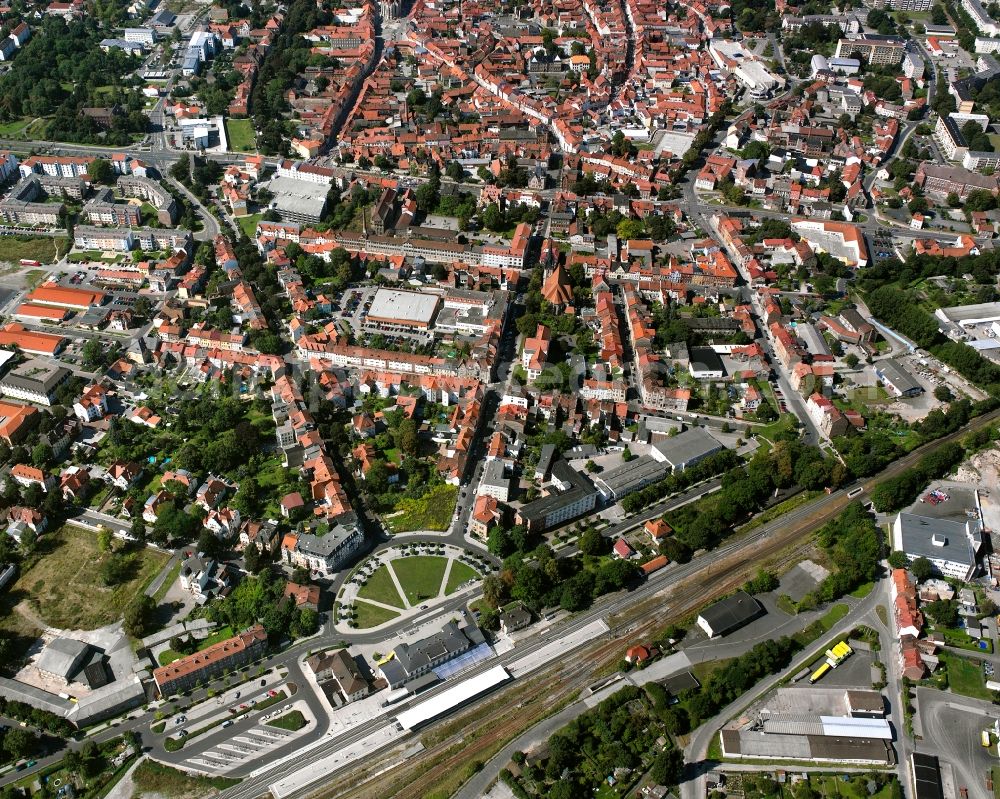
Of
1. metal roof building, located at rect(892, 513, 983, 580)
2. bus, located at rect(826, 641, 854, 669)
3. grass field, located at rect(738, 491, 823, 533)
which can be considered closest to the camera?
bus, located at rect(826, 641, 854, 669)

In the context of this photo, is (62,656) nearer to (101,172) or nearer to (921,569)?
(921,569)

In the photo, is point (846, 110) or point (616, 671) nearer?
point (616, 671)

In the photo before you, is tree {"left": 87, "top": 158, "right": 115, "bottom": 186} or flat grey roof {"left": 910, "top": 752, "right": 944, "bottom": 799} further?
tree {"left": 87, "top": 158, "right": 115, "bottom": 186}

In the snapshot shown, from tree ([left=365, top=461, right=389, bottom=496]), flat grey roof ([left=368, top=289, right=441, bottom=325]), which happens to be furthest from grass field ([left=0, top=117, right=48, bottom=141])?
tree ([left=365, top=461, right=389, bottom=496])

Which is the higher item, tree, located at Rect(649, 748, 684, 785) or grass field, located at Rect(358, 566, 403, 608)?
tree, located at Rect(649, 748, 684, 785)

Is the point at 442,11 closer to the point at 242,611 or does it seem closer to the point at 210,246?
the point at 210,246

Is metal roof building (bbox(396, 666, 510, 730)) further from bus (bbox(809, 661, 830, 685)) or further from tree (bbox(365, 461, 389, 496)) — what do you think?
bus (bbox(809, 661, 830, 685))

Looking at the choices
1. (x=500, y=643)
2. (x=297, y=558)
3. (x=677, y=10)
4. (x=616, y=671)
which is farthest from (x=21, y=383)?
(x=677, y=10)
